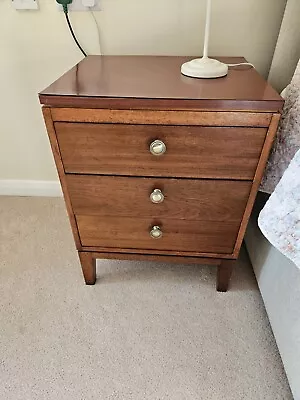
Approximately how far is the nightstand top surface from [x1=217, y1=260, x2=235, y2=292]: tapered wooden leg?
0.48 meters

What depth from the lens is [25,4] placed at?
111 cm

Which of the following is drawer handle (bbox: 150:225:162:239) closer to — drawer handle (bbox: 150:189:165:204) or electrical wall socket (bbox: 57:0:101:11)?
drawer handle (bbox: 150:189:165:204)

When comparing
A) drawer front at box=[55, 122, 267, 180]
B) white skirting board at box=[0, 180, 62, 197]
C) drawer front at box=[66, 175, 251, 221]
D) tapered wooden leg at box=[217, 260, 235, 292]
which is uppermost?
drawer front at box=[55, 122, 267, 180]

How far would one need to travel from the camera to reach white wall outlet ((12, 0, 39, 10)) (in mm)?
1101

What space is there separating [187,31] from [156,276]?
794 millimetres

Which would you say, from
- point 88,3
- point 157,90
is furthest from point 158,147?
point 88,3

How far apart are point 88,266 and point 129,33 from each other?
75cm

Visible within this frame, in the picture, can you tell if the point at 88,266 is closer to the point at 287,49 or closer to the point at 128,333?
the point at 128,333

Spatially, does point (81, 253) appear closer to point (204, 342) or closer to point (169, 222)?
point (169, 222)

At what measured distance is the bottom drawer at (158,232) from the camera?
931 millimetres

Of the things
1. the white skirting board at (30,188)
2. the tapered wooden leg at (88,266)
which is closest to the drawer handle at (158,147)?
the tapered wooden leg at (88,266)

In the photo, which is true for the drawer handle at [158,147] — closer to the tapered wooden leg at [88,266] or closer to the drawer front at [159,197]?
the drawer front at [159,197]

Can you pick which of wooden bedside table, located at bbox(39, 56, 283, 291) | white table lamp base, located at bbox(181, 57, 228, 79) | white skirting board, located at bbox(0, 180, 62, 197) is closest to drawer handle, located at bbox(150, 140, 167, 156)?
wooden bedside table, located at bbox(39, 56, 283, 291)

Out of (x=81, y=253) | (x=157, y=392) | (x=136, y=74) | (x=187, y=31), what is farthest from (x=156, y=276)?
(x=187, y=31)
